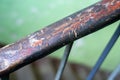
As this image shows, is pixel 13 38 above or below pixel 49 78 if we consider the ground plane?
above

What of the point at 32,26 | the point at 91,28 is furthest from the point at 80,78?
the point at 91,28

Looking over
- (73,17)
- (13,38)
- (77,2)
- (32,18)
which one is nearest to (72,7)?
(77,2)

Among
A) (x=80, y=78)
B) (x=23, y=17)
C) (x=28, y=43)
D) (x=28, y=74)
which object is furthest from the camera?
(x=80, y=78)

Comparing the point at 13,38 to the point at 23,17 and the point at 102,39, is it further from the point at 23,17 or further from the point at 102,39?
the point at 102,39

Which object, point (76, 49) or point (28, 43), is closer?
point (28, 43)

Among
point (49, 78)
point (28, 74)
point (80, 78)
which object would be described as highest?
point (28, 74)

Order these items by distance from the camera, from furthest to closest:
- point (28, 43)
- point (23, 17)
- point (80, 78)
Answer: point (80, 78)
point (23, 17)
point (28, 43)

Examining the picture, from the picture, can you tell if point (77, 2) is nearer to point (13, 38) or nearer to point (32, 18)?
point (32, 18)
